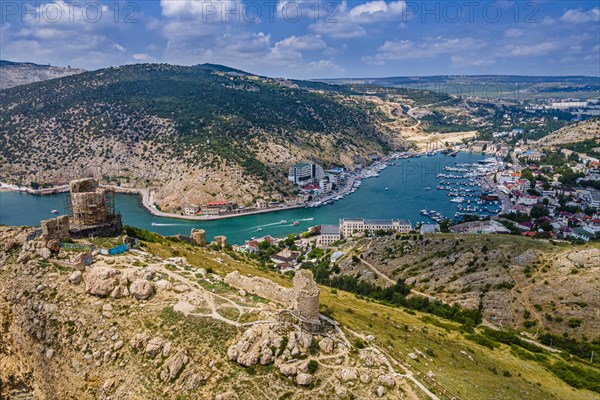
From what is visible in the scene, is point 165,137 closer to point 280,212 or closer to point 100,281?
point 280,212

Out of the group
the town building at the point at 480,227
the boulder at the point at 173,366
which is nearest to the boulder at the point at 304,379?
the boulder at the point at 173,366

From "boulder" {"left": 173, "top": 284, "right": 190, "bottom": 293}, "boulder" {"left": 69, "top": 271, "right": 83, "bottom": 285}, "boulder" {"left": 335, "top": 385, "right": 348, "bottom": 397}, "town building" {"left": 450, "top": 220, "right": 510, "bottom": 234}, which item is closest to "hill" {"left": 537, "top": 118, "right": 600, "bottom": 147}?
"town building" {"left": 450, "top": 220, "right": 510, "bottom": 234}

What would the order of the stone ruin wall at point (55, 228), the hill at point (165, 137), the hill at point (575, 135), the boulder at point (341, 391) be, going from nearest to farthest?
1. the boulder at point (341, 391)
2. the stone ruin wall at point (55, 228)
3. the hill at point (165, 137)
4. the hill at point (575, 135)

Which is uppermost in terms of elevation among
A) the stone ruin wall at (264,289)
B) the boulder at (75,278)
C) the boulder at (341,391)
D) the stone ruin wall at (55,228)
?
the stone ruin wall at (55,228)

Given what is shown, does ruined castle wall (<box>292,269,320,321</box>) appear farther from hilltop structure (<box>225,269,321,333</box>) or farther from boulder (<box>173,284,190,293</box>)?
boulder (<box>173,284,190,293</box>)

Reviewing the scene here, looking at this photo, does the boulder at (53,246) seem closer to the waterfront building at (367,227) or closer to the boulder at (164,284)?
the boulder at (164,284)
